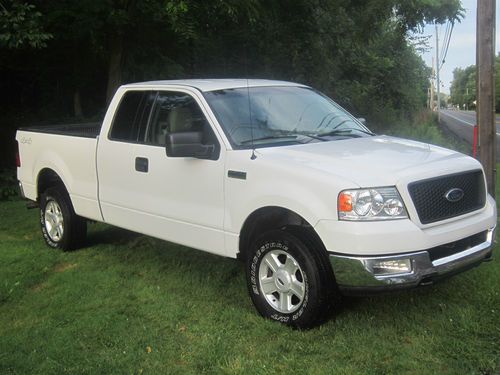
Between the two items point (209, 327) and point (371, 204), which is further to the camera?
point (209, 327)

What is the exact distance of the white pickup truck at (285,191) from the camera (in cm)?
398

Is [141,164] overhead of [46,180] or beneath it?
overhead

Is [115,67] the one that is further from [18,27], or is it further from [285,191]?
[285,191]

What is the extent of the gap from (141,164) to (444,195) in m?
2.74

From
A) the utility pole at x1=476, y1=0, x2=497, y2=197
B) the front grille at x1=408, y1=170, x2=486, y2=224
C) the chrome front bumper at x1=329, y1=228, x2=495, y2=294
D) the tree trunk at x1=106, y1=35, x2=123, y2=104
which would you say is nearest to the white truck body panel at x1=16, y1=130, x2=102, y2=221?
the chrome front bumper at x1=329, y1=228, x2=495, y2=294

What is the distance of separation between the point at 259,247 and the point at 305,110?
1.54 m

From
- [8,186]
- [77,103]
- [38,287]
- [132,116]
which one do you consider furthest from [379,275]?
[77,103]

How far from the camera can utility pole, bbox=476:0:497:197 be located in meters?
6.71

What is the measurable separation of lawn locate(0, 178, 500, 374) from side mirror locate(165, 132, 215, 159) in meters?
1.26

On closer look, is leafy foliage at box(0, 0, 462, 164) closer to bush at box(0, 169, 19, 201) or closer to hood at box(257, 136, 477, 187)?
bush at box(0, 169, 19, 201)

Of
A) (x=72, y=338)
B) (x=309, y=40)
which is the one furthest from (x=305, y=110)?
(x=309, y=40)

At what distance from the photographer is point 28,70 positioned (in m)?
14.9

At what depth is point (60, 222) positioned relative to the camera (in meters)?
6.93

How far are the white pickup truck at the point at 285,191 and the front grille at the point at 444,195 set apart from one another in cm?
1
